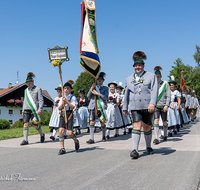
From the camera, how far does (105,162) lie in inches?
205

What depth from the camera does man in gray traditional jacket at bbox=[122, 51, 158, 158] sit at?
218 inches

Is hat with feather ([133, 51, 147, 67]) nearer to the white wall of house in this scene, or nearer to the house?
the house

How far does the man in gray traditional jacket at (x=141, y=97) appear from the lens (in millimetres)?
5527

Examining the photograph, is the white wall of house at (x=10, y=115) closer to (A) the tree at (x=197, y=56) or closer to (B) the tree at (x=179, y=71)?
(B) the tree at (x=179, y=71)

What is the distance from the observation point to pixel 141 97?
560 cm

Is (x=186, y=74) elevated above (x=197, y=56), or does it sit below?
below

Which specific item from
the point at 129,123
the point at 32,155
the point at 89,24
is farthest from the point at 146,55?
the point at 129,123

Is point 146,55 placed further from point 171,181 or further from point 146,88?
point 171,181

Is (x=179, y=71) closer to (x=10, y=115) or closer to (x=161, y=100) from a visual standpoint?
(x=10, y=115)

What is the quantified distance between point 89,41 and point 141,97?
3331 mm

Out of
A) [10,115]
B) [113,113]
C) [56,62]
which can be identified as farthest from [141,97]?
[10,115]

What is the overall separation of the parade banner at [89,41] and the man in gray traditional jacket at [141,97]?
8.25 feet

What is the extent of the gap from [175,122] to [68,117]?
512 cm

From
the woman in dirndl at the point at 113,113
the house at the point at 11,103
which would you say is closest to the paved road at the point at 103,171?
the woman in dirndl at the point at 113,113
